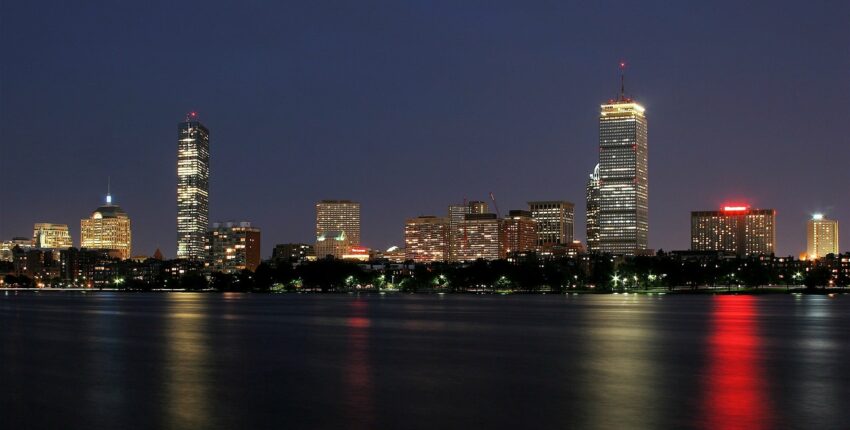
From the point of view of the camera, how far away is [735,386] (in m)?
35.1

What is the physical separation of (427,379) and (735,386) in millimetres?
10706

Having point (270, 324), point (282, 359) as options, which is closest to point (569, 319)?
point (270, 324)

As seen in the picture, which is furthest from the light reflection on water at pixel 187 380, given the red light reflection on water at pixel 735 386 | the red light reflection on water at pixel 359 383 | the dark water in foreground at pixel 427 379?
the red light reflection on water at pixel 735 386

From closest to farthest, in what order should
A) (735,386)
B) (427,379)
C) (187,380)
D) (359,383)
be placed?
(735,386)
(359,383)
(187,380)
(427,379)

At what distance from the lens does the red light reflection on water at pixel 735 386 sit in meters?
27.4

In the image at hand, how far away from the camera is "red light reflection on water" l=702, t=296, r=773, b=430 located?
2739cm

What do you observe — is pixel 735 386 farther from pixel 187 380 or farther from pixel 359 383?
pixel 187 380

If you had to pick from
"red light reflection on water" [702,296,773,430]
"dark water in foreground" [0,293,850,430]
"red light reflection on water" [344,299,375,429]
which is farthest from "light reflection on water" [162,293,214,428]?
"red light reflection on water" [702,296,773,430]

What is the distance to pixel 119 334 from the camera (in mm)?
65375

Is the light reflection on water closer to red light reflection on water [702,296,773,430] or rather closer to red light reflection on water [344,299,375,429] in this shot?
red light reflection on water [344,299,375,429]

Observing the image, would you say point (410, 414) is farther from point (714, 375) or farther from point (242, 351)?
point (242, 351)

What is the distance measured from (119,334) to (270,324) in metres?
15.0

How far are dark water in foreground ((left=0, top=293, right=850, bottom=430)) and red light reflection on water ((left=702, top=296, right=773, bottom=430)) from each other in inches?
3.6

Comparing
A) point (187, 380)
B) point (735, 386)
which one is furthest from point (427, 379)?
point (735, 386)
